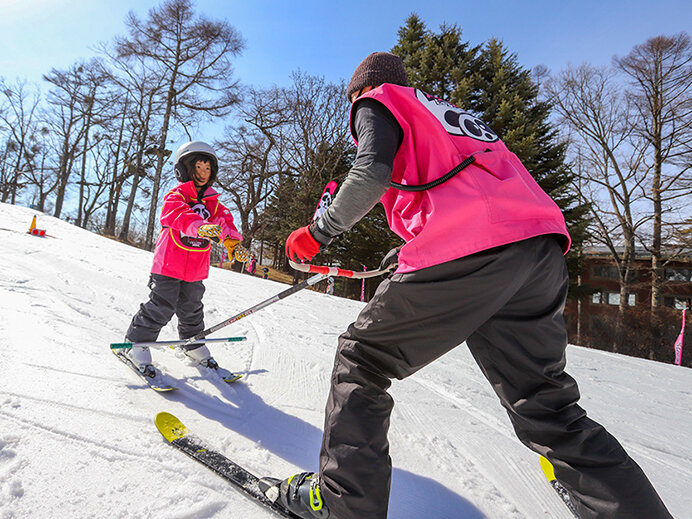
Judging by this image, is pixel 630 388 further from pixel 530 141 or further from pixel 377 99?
pixel 530 141

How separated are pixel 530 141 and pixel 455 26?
7515mm

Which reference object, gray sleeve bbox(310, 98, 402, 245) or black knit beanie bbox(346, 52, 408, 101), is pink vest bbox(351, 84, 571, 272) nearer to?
gray sleeve bbox(310, 98, 402, 245)

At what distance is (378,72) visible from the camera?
4.90ft

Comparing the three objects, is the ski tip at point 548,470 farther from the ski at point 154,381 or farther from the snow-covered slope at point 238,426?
the ski at point 154,381

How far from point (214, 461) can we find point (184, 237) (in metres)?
1.67

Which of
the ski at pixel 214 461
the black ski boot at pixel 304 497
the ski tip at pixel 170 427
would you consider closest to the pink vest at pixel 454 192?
the black ski boot at pixel 304 497

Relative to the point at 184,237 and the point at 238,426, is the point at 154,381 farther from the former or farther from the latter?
the point at 184,237

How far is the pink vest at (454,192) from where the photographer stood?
1096 mm

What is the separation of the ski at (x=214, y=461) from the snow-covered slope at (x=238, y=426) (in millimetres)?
33

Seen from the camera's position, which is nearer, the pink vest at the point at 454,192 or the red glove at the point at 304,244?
the pink vest at the point at 454,192

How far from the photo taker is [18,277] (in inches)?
174

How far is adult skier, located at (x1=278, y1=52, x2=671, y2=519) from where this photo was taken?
1.08 m

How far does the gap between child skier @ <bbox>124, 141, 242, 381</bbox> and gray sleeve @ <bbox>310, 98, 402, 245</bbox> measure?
1.45 m

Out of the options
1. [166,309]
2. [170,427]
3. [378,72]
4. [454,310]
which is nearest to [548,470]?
[454,310]
